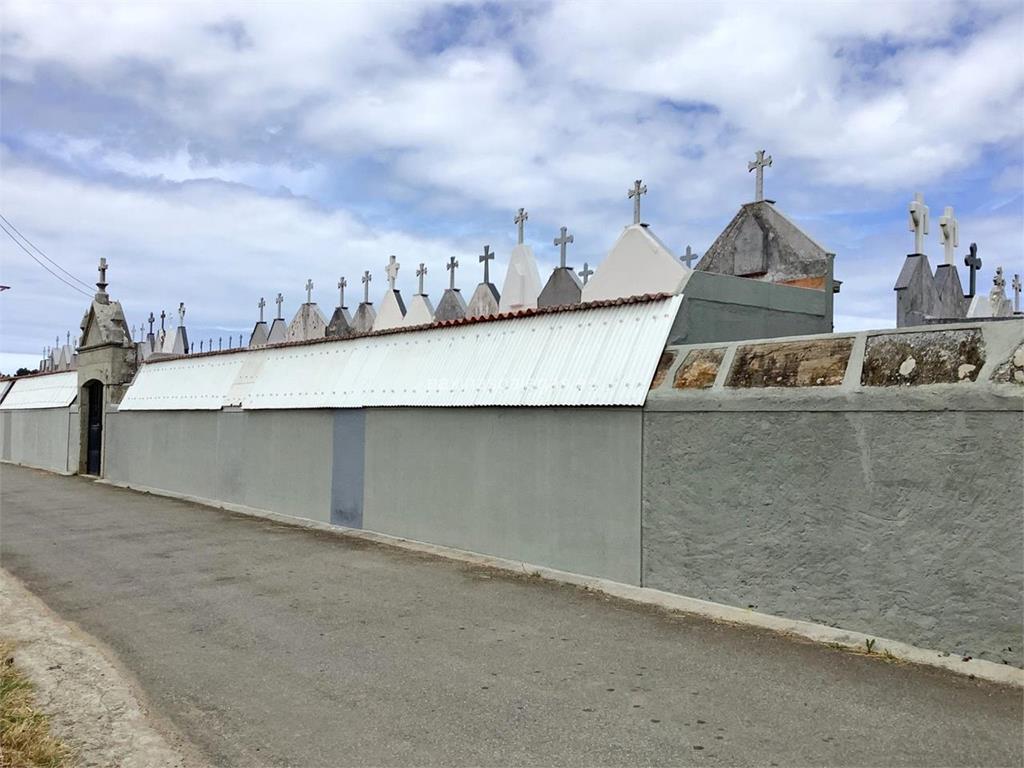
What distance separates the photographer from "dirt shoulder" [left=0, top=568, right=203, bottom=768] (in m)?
4.99

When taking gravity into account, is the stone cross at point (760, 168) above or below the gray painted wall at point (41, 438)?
above

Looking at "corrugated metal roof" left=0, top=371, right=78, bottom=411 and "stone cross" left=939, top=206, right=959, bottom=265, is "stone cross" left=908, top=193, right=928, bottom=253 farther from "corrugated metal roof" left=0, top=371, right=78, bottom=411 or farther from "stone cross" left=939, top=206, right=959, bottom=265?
"corrugated metal roof" left=0, top=371, right=78, bottom=411

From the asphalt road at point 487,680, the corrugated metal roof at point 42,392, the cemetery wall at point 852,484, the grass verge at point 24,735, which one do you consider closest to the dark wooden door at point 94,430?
the corrugated metal roof at point 42,392

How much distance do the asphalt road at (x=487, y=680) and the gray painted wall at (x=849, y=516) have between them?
21.8 inches

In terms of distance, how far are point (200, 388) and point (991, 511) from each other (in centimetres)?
1738

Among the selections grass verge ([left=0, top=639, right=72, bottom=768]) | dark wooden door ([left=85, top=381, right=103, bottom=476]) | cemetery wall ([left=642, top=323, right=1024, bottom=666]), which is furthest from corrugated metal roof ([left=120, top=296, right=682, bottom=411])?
dark wooden door ([left=85, top=381, right=103, bottom=476])

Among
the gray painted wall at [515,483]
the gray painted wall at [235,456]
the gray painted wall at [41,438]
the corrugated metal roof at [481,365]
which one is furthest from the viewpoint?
the gray painted wall at [41,438]

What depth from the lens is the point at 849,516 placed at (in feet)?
23.3

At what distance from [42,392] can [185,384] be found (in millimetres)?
13907

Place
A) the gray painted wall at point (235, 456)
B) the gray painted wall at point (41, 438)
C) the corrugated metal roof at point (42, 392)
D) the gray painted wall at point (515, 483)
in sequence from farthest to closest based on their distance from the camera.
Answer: the corrugated metal roof at point (42, 392) < the gray painted wall at point (41, 438) < the gray painted wall at point (235, 456) < the gray painted wall at point (515, 483)

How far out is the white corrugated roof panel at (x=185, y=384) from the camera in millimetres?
18906

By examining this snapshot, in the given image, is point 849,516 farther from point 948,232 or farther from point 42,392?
point 42,392

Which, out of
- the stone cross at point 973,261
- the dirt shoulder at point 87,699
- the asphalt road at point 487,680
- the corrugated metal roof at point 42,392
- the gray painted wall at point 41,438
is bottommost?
the dirt shoulder at point 87,699

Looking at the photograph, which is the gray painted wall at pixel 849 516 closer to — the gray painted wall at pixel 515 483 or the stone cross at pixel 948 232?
the gray painted wall at pixel 515 483
